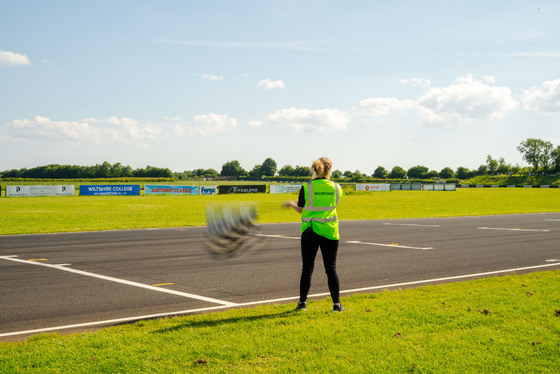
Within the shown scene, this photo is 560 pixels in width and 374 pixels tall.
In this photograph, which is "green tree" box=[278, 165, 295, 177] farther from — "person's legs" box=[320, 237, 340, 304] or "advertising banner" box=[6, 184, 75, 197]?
"person's legs" box=[320, 237, 340, 304]

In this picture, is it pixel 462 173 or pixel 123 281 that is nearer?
pixel 123 281

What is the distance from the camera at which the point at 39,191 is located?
48.0 metres

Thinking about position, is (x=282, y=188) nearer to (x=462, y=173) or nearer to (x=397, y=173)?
(x=397, y=173)

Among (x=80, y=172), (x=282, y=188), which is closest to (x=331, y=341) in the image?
(x=282, y=188)

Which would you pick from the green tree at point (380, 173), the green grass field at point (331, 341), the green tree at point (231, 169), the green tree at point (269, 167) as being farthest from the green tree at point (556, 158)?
the green grass field at point (331, 341)

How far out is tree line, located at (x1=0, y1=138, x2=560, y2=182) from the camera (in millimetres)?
127938

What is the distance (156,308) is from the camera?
7.07 meters

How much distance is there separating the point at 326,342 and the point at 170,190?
2025 inches

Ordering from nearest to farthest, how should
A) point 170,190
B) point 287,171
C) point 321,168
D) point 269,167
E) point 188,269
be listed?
point 321,168
point 188,269
point 170,190
point 287,171
point 269,167

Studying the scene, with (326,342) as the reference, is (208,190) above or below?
above

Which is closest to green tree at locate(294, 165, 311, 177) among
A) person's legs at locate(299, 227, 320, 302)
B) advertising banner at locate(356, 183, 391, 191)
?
advertising banner at locate(356, 183, 391, 191)

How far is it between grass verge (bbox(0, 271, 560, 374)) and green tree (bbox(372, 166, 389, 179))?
17729 centimetres

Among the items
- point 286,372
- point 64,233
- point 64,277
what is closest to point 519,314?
point 286,372

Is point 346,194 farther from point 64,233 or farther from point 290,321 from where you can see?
point 290,321
